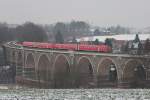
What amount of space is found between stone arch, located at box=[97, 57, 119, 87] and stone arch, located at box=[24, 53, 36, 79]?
22315mm

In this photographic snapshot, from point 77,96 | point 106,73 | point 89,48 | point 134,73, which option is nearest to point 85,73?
point 89,48

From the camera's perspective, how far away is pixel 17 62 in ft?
293

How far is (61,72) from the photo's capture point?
64.5 metres

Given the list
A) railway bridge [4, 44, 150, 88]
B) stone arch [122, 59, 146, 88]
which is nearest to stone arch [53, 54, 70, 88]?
railway bridge [4, 44, 150, 88]

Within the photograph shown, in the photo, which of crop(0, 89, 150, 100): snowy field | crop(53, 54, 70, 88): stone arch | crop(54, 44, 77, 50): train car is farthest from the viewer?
crop(54, 44, 77, 50): train car

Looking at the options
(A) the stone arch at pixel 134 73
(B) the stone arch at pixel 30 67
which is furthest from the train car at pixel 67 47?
(A) the stone arch at pixel 134 73

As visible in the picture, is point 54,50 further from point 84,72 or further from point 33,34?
point 33,34

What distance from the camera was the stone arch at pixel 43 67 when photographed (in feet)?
252

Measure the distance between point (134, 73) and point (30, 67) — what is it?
31.1m

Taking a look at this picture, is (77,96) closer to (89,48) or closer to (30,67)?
(89,48)

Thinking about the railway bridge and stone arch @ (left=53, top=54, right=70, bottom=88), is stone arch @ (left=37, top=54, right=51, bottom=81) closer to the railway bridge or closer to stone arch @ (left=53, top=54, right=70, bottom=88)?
the railway bridge

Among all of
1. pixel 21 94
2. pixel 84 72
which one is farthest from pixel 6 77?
pixel 21 94

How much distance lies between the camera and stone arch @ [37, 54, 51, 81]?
76750mm

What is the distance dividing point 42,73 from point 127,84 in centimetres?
2542
